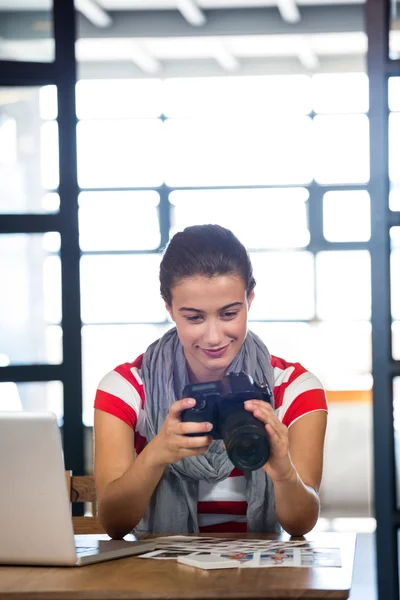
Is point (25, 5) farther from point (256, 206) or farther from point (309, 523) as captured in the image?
point (256, 206)

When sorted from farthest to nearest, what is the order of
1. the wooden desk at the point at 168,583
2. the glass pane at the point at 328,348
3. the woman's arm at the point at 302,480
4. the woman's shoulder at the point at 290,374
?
the glass pane at the point at 328,348 < the woman's shoulder at the point at 290,374 < the woman's arm at the point at 302,480 < the wooden desk at the point at 168,583

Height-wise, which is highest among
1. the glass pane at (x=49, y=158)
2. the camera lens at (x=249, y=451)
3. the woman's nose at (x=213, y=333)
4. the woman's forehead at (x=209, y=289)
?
the glass pane at (x=49, y=158)

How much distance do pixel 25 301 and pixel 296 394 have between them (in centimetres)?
105

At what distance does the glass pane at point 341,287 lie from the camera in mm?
6414

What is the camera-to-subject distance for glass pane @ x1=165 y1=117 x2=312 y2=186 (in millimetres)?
6441

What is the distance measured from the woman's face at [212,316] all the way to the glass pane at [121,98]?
15.4ft

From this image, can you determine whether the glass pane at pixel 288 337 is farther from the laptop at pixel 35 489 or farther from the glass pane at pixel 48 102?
the laptop at pixel 35 489

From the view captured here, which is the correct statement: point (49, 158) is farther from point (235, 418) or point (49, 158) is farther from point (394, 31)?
point (235, 418)

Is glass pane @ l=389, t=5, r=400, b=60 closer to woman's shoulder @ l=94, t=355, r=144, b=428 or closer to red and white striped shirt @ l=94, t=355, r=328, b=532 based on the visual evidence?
red and white striped shirt @ l=94, t=355, r=328, b=532

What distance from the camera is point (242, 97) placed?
6480 millimetres

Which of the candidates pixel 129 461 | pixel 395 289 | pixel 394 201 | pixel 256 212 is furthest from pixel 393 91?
pixel 256 212

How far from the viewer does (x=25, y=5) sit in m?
2.75

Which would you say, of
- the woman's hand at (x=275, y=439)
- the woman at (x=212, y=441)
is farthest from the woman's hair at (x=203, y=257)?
the woman's hand at (x=275, y=439)

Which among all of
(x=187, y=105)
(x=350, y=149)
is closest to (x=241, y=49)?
(x=187, y=105)
